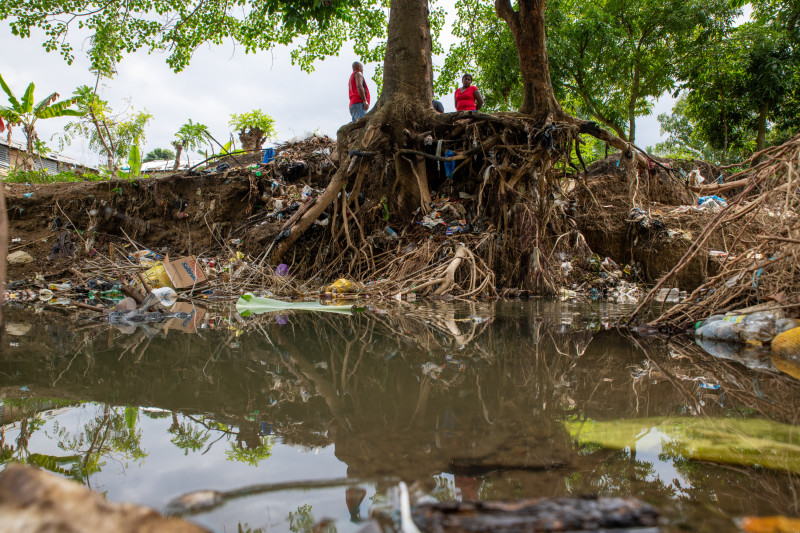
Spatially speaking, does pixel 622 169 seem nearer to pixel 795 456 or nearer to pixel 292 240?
pixel 292 240

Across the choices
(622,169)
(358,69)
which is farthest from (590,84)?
(358,69)

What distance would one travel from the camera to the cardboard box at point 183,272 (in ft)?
14.8

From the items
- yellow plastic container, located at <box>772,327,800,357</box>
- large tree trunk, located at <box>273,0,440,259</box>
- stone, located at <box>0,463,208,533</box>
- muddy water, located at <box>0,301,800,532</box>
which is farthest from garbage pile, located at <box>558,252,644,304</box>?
stone, located at <box>0,463,208,533</box>

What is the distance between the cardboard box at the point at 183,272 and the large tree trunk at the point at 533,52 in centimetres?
441

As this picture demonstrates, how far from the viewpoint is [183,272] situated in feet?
15.3

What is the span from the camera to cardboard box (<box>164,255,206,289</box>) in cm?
452

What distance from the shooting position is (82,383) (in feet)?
4.61

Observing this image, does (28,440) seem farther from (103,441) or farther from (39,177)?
(39,177)

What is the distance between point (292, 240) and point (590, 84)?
11.5m

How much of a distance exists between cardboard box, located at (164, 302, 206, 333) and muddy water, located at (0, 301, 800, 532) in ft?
1.22

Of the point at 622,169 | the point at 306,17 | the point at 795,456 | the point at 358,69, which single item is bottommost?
the point at 795,456

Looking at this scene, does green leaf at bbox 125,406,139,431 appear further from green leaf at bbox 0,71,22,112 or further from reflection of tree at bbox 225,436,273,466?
green leaf at bbox 0,71,22,112

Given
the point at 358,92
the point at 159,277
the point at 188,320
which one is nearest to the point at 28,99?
the point at 358,92

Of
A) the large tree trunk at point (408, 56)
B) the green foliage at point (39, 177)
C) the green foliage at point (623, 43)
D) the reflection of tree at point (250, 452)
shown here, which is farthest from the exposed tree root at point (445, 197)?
the green foliage at point (39, 177)
